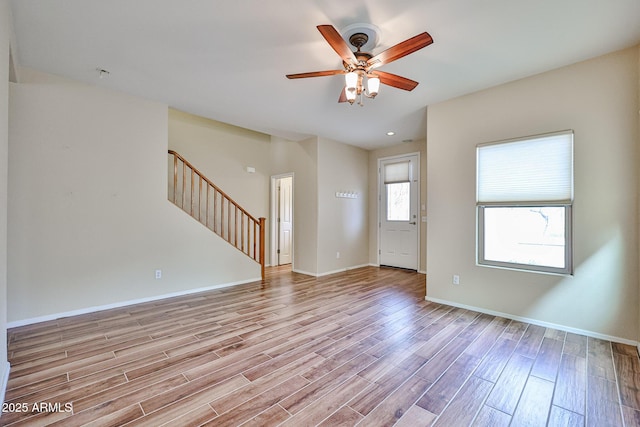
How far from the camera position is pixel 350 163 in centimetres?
624

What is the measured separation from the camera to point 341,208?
602 centimetres

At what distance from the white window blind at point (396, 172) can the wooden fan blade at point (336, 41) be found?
4.08 meters

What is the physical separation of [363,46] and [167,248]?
11.6 ft

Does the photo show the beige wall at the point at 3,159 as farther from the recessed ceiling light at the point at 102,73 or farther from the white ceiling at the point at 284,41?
the recessed ceiling light at the point at 102,73

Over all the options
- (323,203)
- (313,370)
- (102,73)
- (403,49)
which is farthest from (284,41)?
(323,203)

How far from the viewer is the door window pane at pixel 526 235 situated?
3004 millimetres

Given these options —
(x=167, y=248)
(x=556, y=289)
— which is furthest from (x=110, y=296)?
(x=556, y=289)

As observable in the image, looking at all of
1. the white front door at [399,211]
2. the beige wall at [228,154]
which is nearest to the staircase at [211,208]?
the beige wall at [228,154]

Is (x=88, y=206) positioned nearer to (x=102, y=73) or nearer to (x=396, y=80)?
(x=102, y=73)

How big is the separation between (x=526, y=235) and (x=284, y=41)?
3.21 metres

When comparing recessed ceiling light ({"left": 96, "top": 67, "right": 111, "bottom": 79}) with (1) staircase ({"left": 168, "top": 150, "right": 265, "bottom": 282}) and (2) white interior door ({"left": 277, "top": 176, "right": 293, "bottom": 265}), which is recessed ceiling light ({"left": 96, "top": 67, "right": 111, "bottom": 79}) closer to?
(1) staircase ({"left": 168, "top": 150, "right": 265, "bottom": 282})

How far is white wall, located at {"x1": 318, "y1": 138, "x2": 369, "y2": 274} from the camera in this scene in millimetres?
5633

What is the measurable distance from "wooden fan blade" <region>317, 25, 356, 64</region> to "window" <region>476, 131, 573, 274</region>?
6.95 ft

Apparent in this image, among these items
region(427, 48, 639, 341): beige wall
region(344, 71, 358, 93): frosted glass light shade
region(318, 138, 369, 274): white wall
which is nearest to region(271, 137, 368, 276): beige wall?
region(318, 138, 369, 274): white wall
